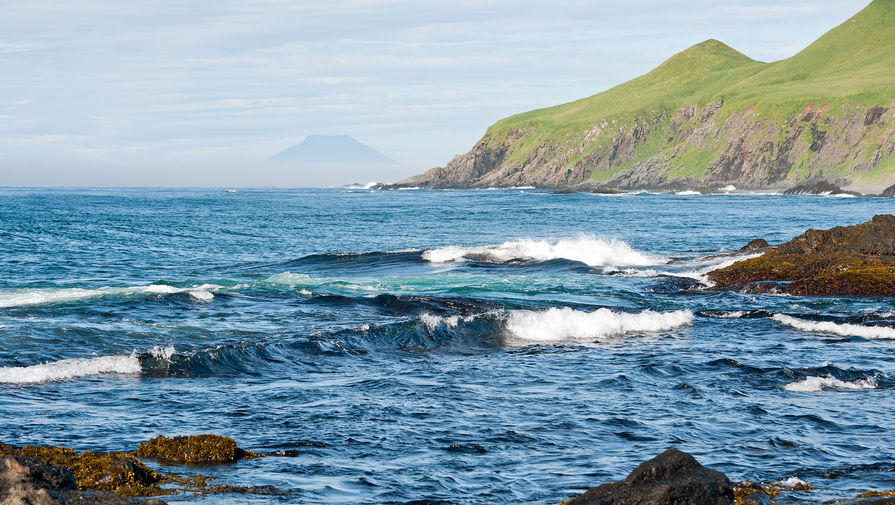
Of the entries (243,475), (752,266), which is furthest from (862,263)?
(243,475)

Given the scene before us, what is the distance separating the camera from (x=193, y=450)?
10.0m

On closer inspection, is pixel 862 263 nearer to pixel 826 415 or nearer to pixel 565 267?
pixel 565 267

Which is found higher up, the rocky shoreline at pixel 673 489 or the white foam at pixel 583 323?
the rocky shoreline at pixel 673 489

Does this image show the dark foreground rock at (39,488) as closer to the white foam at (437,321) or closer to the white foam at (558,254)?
the white foam at (437,321)

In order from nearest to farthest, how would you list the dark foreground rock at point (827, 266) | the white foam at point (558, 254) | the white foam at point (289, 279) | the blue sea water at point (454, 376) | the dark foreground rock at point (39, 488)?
the dark foreground rock at point (39, 488)
the blue sea water at point (454, 376)
the dark foreground rock at point (827, 266)
the white foam at point (289, 279)
the white foam at point (558, 254)

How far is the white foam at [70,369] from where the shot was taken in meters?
15.0

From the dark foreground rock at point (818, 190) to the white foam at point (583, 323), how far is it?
430 ft

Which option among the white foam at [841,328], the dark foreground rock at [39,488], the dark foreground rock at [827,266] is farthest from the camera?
the dark foreground rock at [827,266]

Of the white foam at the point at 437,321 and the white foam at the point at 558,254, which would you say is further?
the white foam at the point at 558,254

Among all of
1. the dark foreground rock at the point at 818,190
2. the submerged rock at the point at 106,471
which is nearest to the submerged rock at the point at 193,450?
the submerged rock at the point at 106,471

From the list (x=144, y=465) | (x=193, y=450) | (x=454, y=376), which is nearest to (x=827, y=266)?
(x=454, y=376)

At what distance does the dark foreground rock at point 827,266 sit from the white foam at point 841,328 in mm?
5523

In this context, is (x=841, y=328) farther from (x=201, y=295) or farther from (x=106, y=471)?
(x=201, y=295)

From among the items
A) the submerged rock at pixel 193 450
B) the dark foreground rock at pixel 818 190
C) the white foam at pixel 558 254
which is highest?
the dark foreground rock at pixel 818 190
